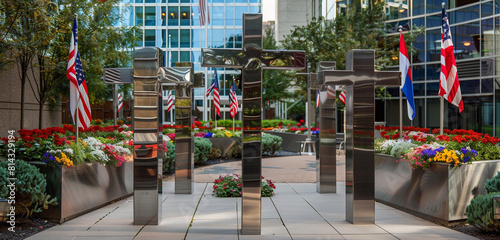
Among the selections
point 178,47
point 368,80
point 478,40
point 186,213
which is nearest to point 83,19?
point 186,213

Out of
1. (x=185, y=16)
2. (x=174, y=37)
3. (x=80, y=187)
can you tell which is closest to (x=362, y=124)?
(x=80, y=187)

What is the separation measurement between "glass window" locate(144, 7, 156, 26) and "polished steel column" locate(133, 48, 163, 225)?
49.6 metres

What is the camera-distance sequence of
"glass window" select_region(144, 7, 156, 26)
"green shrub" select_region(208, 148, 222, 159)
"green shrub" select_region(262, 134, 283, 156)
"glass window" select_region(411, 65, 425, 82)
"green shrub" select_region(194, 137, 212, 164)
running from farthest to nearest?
"glass window" select_region(144, 7, 156, 26) → "glass window" select_region(411, 65, 425, 82) → "green shrub" select_region(262, 134, 283, 156) → "green shrub" select_region(208, 148, 222, 159) → "green shrub" select_region(194, 137, 212, 164)

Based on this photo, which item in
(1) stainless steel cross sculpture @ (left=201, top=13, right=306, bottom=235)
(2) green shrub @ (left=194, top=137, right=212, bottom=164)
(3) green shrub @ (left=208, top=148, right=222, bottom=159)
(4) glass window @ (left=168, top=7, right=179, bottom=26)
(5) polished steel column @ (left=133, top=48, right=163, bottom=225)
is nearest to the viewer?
(1) stainless steel cross sculpture @ (left=201, top=13, right=306, bottom=235)

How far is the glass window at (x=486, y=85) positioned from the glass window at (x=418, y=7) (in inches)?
285

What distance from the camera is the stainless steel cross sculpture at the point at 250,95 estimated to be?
281 inches

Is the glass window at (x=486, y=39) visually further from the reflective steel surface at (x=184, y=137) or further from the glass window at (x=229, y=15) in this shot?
the glass window at (x=229, y=15)

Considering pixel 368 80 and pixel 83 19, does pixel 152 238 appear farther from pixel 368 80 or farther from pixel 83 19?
pixel 83 19

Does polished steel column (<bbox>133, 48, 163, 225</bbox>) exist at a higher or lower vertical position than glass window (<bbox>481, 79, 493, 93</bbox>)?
lower

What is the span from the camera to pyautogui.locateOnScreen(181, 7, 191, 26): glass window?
5481 cm

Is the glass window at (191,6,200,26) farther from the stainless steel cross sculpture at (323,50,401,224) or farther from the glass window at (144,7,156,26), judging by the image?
the stainless steel cross sculpture at (323,50,401,224)

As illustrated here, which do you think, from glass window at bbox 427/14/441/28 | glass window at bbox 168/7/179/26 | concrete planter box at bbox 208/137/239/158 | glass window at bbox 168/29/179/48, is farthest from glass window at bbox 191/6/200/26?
concrete planter box at bbox 208/137/239/158

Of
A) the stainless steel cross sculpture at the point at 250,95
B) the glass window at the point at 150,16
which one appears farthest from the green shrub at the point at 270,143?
the glass window at the point at 150,16

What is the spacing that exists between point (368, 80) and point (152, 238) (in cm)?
430
